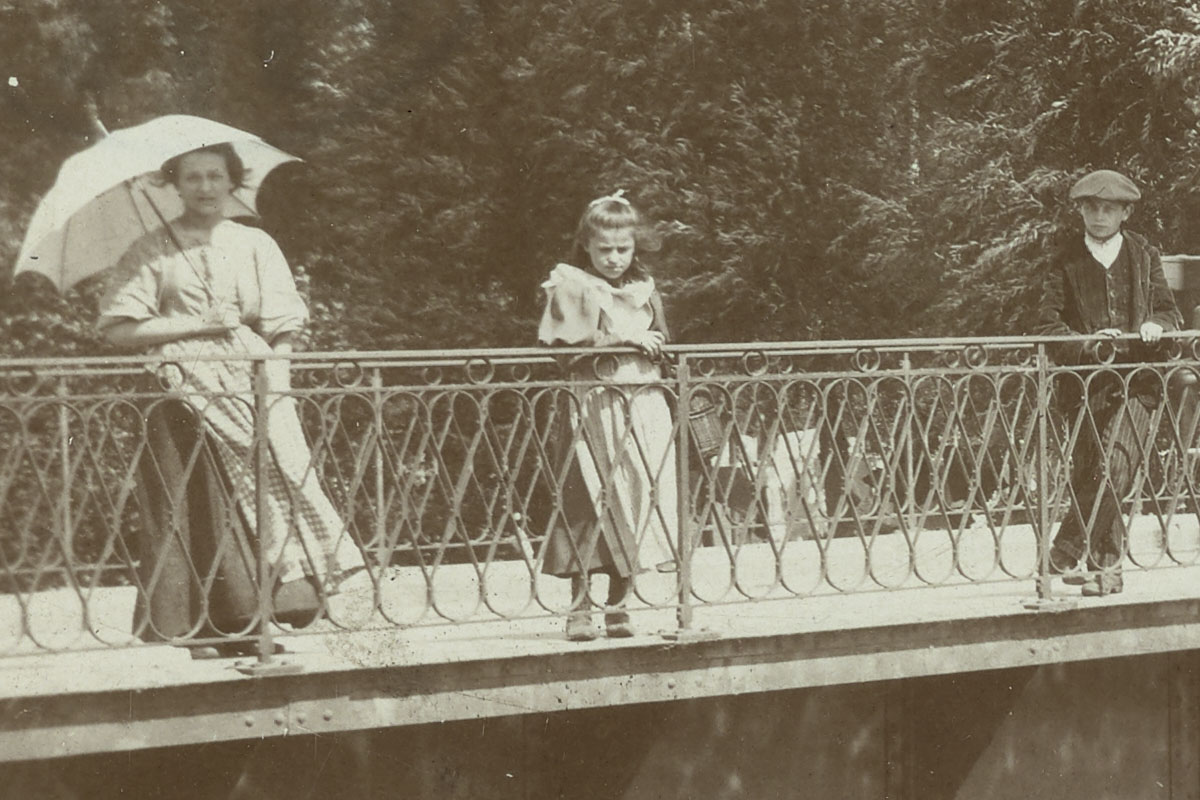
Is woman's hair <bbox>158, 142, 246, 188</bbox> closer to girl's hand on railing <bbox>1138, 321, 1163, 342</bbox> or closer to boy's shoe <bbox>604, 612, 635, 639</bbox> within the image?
boy's shoe <bbox>604, 612, 635, 639</bbox>

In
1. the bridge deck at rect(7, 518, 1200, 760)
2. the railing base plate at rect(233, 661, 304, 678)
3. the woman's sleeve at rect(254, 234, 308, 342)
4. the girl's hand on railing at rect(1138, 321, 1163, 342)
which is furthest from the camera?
the girl's hand on railing at rect(1138, 321, 1163, 342)

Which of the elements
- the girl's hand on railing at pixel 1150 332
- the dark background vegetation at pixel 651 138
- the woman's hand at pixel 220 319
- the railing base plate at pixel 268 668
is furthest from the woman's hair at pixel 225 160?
the dark background vegetation at pixel 651 138

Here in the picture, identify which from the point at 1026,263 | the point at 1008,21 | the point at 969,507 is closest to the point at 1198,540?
the point at 969,507

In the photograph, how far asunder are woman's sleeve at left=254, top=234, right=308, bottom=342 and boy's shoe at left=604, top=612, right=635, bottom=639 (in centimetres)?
147

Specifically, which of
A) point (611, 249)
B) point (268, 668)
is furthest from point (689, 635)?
point (268, 668)

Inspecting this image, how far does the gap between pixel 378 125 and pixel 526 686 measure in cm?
1270

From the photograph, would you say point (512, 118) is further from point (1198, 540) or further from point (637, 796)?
point (637, 796)

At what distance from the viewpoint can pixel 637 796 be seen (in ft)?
24.0

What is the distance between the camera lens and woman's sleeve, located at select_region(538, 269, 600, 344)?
663 cm

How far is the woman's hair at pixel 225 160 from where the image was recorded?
6.02m

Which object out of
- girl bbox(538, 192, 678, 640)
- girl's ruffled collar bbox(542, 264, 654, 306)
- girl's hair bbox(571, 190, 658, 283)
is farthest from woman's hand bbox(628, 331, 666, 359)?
girl's hair bbox(571, 190, 658, 283)

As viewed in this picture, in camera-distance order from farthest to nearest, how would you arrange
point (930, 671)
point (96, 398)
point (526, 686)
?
point (930, 671), point (526, 686), point (96, 398)

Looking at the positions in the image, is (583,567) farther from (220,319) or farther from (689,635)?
(220,319)

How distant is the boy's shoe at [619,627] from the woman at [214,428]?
99 cm
